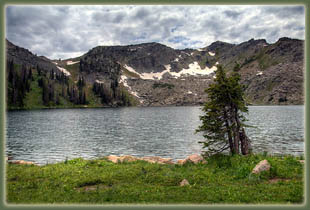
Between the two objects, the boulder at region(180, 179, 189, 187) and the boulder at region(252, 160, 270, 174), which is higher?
the boulder at region(252, 160, 270, 174)

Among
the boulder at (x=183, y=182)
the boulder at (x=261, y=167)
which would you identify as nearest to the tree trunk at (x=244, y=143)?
the boulder at (x=261, y=167)

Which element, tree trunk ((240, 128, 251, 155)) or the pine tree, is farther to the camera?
tree trunk ((240, 128, 251, 155))

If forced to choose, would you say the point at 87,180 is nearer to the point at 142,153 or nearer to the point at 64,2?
the point at 64,2

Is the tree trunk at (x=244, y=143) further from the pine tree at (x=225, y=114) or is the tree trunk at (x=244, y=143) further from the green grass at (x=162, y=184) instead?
the green grass at (x=162, y=184)

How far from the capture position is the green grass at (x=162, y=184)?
40.0 feet

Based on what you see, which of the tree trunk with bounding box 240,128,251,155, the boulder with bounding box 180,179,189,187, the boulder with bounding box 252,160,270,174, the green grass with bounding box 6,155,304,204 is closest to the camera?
the green grass with bounding box 6,155,304,204

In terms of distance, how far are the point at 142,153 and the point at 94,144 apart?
46.3 ft

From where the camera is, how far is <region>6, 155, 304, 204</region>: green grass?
12.2 m

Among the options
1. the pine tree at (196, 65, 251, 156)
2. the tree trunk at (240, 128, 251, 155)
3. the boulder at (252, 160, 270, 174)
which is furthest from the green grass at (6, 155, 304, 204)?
the tree trunk at (240, 128, 251, 155)

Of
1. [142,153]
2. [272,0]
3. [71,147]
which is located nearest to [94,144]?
[71,147]

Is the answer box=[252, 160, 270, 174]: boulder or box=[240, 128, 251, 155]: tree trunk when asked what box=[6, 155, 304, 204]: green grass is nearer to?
box=[252, 160, 270, 174]: boulder

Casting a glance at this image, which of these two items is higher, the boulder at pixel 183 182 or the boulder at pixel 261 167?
the boulder at pixel 261 167

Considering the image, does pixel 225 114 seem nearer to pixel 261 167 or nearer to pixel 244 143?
pixel 244 143

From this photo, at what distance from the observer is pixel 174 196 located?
41.3ft
